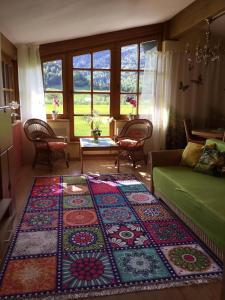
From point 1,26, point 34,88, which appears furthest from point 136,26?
point 1,26

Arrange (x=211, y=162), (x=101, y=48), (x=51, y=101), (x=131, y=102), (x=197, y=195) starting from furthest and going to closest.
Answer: (x=131, y=102) → (x=51, y=101) → (x=101, y=48) → (x=211, y=162) → (x=197, y=195)

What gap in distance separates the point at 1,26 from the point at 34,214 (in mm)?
2489

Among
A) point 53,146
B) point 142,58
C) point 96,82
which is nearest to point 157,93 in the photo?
point 142,58

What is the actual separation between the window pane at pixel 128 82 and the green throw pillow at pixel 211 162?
9.21 ft

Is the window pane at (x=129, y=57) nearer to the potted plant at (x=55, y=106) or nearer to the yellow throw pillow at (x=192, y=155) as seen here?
the potted plant at (x=55, y=106)

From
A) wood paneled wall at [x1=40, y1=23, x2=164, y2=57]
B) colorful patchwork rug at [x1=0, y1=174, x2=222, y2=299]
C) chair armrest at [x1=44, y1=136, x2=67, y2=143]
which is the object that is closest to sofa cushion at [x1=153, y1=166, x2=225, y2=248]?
colorful patchwork rug at [x1=0, y1=174, x2=222, y2=299]

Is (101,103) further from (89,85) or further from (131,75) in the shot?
(131,75)

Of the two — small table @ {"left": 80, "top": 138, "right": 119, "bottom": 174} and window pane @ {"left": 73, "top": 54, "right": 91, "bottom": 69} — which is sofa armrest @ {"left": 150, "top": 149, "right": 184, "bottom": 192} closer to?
small table @ {"left": 80, "top": 138, "right": 119, "bottom": 174}

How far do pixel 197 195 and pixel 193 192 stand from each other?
79 mm

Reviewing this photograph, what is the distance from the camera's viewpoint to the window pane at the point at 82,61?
5.31 m

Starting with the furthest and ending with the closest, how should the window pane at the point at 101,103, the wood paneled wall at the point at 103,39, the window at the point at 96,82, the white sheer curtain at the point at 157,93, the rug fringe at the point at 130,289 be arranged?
the window pane at the point at 101,103 < the window at the point at 96,82 < the white sheer curtain at the point at 157,93 < the wood paneled wall at the point at 103,39 < the rug fringe at the point at 130,289

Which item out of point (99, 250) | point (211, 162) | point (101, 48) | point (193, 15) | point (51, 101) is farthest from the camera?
point (51, 101)

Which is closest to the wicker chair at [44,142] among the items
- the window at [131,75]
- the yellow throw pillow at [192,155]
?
the window at [131,75]

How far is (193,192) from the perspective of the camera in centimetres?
247
